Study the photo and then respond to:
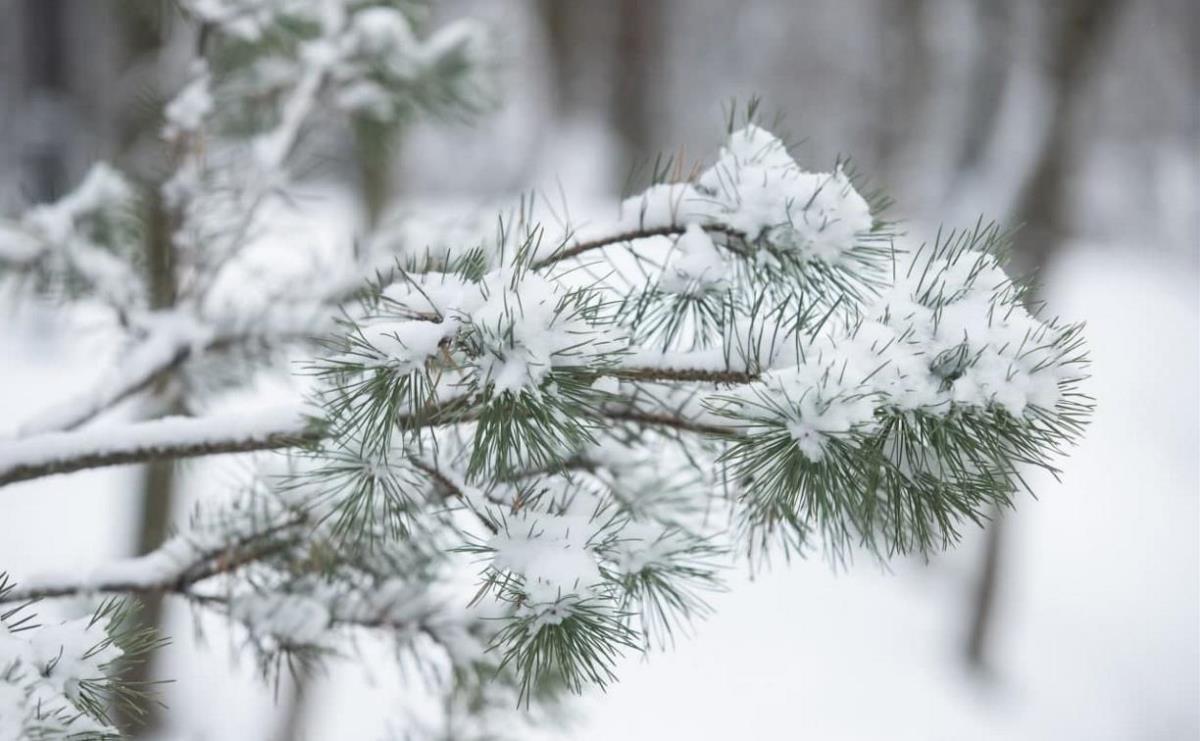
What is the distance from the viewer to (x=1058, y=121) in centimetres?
308

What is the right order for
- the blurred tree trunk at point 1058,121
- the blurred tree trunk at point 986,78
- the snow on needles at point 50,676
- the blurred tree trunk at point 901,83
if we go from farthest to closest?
the blurred tree trunk at point 901,83 < the blurred tree trunk at point 986,78 < the blurred tree trunk at point 1058,121 < the snow on needles at point 50,676

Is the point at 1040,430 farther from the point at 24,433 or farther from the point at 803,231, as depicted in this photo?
the point at 24,433

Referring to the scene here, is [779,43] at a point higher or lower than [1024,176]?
higher

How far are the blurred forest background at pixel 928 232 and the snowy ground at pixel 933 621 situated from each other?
0.01 metres

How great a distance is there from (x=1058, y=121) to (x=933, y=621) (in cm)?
216

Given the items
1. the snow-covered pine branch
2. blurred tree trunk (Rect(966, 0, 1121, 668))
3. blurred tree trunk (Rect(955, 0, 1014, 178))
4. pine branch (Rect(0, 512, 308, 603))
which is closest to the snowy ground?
blurred tree trunk (Rect(966, 0, 1121, 668))

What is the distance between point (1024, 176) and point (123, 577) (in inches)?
132

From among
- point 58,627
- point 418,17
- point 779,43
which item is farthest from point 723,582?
point 779,43

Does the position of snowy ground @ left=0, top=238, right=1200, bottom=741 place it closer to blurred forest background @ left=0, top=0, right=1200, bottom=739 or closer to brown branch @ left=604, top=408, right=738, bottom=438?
blurred forest background @ left=0, top=0, right=1200, bottom=739

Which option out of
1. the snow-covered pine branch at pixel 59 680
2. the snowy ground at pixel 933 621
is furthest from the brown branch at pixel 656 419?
the snowy ground at pixel 933 621

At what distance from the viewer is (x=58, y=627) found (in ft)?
1.89

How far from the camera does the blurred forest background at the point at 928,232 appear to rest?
2988mm

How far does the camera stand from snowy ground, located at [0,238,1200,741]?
10.4 feet

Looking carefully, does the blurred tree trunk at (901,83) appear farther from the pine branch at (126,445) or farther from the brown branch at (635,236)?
the pine branch at (126,445)
